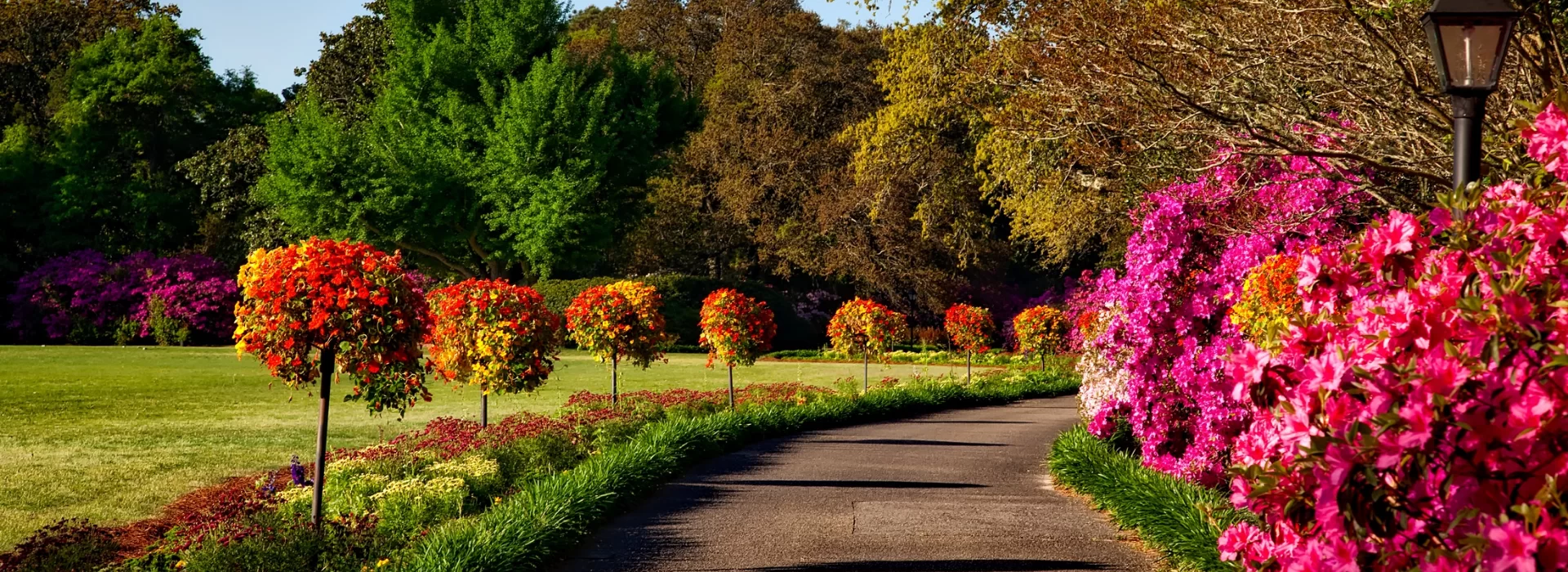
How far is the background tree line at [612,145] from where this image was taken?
20516mm

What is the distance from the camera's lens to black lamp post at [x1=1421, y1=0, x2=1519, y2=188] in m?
5.60

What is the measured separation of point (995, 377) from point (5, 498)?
702 inches

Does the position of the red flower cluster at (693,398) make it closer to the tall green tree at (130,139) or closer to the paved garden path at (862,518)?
the paved garden path at (862,518)

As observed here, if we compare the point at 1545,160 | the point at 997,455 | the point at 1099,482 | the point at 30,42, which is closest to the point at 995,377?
the point at 997,455

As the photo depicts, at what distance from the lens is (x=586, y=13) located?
59.6 m

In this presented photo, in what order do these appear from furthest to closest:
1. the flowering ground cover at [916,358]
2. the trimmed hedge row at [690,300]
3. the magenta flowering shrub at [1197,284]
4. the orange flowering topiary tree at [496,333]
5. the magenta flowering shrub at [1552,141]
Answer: the trimmed hedge row at [690,300]
the flowering ground cover at [916,358]
the orange flowering topiary tree at [496,333]
the magenta flowering shrub at [1197,284]
the magenta flowering shrub at [1552,141]

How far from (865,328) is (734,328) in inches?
199

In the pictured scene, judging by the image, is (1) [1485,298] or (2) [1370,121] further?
(2) [1370,121]

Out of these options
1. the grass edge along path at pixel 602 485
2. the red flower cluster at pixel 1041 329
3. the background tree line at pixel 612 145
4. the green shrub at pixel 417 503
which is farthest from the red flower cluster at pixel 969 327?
the green shrub at pixel 417 503

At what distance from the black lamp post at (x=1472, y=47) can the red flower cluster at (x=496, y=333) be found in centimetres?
1004

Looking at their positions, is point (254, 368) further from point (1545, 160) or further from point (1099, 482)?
point (1545, 160)

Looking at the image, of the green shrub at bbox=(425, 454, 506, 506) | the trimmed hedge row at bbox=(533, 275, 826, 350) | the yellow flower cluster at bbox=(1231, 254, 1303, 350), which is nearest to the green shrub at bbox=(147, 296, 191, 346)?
the trimmed hedge row at bbox=(533, 275, 826, 350)

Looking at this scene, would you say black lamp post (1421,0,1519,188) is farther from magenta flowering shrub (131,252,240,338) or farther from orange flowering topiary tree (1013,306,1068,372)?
magenta flowering shrub (131,252,240,338)

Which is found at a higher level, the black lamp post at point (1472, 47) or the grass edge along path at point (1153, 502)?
the black lamp post at point (1472, 47)
